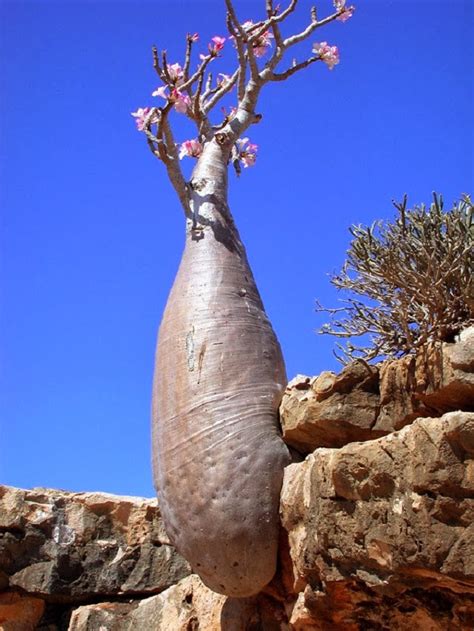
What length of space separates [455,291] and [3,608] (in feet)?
9.93

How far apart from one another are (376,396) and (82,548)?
2.32m

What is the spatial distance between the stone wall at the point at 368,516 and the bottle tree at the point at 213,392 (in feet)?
0.39

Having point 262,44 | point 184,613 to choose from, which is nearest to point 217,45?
point 262,44

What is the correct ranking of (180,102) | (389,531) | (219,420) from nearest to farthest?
(389,531) < (219,420) < (180,102)

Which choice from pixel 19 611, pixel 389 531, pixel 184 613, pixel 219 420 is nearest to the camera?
pixel 389 531

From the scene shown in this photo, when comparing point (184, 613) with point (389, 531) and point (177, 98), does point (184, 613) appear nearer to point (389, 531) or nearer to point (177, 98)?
point (389, 531)

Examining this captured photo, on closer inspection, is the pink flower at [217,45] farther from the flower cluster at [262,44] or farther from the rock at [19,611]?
the rock at [19,611]

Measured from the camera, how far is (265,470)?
345 cm

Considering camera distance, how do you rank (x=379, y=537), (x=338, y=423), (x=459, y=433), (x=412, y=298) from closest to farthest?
(x=459, y=433), (x=379, y=537), (x=338, y=423), (x=412, y=298)

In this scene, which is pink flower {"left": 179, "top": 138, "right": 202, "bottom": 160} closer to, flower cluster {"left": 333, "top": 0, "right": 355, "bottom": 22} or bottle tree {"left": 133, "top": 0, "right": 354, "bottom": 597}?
bottle tree {"left": 133, "top": 0, "right": 354, "bottom": 597}

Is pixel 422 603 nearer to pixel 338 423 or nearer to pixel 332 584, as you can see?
pixel 332 584

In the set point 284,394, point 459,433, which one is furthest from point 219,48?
point 459,433

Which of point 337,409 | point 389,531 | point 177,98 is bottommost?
point 389,531

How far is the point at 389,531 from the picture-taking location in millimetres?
2756
